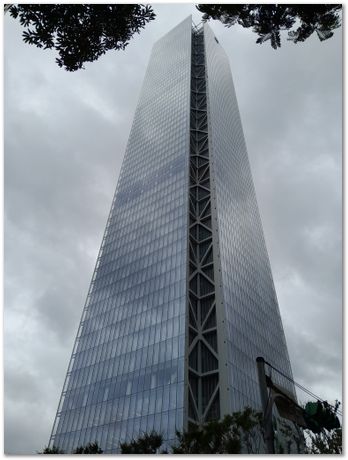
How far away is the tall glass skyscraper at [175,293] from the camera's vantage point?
64.8 metres

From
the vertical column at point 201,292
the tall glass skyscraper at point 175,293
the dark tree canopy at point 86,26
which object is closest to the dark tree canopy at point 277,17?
the dark tree canopy at point 86,26

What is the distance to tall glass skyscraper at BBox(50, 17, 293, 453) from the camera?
64.8m

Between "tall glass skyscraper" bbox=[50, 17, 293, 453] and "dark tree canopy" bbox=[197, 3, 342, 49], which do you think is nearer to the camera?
"dark tree canopy" bbox=[197, 3, 342, 49]

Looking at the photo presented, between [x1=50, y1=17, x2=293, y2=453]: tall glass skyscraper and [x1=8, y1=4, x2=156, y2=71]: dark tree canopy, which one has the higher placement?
[x1=50, y1=17, x2=293, y2=453]: tall glass skyscraper

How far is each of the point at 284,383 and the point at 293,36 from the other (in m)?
83.6

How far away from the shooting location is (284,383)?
87.4m

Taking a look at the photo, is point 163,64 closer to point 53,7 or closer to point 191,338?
point 191,338

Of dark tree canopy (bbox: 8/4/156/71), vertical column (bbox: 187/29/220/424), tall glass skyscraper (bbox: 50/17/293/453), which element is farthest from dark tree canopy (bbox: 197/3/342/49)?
vertical column (bbox: 187/29/220/424)

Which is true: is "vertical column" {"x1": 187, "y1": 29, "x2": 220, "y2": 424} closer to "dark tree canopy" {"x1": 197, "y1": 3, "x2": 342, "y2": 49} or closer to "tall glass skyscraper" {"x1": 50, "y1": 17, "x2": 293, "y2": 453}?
"tall glass skyscraper" {"x1": 50, "y1": 17, "x2": 293, "y2": 453}

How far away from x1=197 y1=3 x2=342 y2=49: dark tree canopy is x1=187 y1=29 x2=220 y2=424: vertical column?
55281 millimetres

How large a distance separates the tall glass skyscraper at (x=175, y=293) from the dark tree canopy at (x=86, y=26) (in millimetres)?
52968

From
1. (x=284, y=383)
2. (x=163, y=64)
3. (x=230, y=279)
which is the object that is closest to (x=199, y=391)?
(x=230, y=279)

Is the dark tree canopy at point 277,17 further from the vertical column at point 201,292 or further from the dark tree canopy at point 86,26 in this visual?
the vertical column at point 201,292

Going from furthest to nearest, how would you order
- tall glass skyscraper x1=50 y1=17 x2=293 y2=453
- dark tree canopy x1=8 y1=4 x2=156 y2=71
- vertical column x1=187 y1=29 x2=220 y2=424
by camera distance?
tall glass skyscraper x1=50 y1=17 x2=293 y2=453, vertical column x1=187 y1=29 x2=220 y2=424, dark tree canopy x1=8 y1=4 x2=156 y2=71
